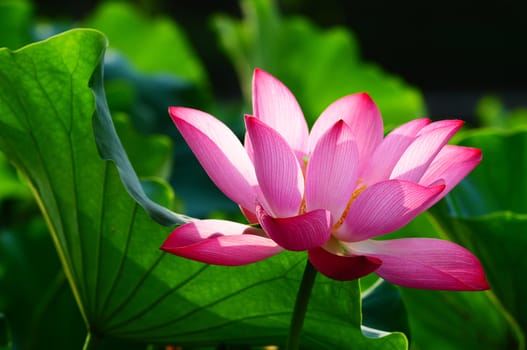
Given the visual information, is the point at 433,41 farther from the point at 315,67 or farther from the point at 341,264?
the point at 341,264

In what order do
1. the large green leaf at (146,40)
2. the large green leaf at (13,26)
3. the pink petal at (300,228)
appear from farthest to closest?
the large green leaf at (146,40) → the large green leaf at (13,26) → the pink petal at (300,228)

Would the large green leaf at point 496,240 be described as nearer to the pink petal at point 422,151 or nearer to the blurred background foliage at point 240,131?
the blurred background foliage at point 240,131

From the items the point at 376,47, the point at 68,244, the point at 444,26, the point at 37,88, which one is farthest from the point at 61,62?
the point at 444,26

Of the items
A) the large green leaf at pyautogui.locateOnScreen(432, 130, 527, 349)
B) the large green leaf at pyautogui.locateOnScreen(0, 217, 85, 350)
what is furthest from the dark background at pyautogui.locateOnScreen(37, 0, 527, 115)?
the large green leaf at pyautogui.locateOnScreen(432, 130, 527, 349)

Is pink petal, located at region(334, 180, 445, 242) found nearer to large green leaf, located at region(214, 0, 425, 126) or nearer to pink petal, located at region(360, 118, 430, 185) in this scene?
pink petal, located at region(360, 118, 430, 185)

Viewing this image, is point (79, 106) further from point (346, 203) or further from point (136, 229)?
point (346, 203)

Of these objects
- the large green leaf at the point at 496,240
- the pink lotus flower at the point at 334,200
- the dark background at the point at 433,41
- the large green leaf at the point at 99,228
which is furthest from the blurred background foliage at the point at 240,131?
the dark background at the point at 433,41

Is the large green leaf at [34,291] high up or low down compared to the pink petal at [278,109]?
down
